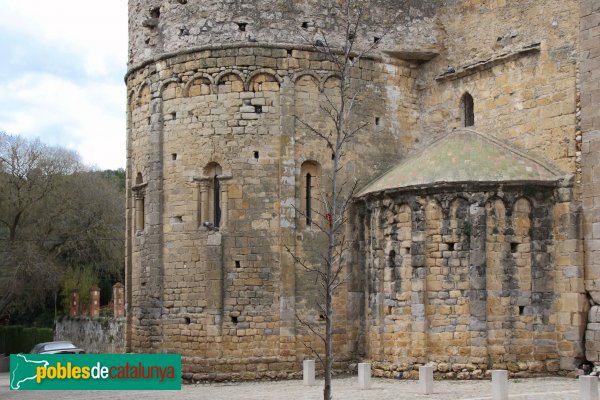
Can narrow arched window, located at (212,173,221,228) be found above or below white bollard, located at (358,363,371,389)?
above

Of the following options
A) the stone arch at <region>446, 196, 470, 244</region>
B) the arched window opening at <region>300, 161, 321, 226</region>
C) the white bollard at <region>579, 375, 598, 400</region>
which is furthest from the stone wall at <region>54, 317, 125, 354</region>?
the white bollard at <region>579, 375, 598, 400</region>

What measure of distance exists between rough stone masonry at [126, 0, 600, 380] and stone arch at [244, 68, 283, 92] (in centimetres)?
4

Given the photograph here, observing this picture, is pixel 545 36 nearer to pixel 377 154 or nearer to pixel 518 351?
pixel 377 154

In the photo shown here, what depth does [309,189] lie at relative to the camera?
2064 centimetres

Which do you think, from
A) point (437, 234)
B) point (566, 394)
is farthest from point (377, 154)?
point (566, 394)

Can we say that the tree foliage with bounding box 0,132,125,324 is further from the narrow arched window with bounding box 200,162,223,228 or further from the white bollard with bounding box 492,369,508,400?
the white bollard with bounding box 492,369,508,400

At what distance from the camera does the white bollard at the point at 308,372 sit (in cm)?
1838

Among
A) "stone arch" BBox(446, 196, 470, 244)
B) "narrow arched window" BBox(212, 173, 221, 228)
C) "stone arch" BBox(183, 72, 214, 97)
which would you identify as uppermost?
"stone arch" BBox(183, 72, 214, 97)

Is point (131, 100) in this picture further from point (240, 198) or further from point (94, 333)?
point (94, 333)

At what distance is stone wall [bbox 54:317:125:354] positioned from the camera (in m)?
31.7

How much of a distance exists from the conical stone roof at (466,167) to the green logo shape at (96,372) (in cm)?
571

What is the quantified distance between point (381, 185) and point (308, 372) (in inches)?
170

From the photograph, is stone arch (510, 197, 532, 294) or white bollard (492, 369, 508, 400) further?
stone arch (510, 197, 532, 294)

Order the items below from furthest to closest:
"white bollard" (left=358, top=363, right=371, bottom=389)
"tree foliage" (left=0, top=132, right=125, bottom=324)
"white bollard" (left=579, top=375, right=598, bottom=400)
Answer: "tree foliage" (left=0, top=132, right=125, bottom=324)
"white bollard" (left=358, top=363, right=371, bottom=389)
"white bollard" (left=579, top=375, right=598, bottom=400)
